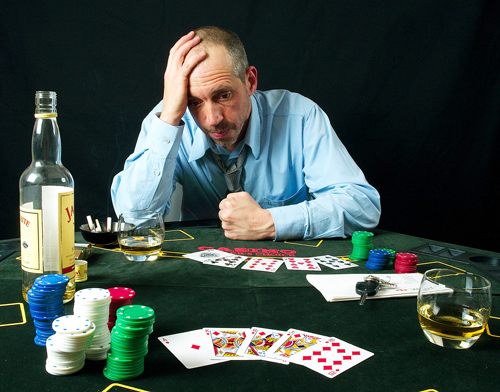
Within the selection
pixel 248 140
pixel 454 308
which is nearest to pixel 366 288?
pixel 454 308

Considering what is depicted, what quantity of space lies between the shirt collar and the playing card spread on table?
152 centimetres

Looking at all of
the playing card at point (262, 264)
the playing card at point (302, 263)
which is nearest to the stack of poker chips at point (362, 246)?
the playing card at point (302, 263)

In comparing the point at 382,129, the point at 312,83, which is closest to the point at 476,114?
the point at 382,129

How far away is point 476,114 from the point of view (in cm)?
333

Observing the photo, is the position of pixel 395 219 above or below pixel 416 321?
below

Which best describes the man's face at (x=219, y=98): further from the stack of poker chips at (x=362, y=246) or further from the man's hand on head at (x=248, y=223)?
the stack of poker chips at (x=362, y=246)

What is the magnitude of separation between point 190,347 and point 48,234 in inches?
17.2

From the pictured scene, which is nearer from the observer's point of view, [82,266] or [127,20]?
[82,266]

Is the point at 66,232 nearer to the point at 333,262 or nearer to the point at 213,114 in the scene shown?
the point at 333,262

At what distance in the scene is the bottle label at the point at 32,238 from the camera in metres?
1.06

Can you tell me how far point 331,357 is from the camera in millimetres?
897

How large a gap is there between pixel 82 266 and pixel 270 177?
1373mm

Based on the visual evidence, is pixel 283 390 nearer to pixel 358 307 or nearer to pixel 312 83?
pixel 358 307

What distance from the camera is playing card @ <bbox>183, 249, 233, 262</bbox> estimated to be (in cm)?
157
